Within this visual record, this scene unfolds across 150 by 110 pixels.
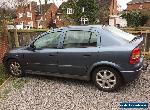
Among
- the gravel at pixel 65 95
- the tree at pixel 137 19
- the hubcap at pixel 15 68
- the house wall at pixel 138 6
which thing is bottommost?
the gravel at pixel 65 95

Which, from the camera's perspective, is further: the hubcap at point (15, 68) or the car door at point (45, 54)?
the hubcap at point (15, 68)

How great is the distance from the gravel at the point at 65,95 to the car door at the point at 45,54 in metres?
0.47

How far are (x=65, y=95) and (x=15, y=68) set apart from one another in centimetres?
232

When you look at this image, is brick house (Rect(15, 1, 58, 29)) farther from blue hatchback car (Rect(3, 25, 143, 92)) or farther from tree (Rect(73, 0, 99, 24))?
blue hatchback car (Rect(3, 25, 143, 92))

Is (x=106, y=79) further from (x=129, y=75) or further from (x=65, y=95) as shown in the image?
(x=65, y=95)

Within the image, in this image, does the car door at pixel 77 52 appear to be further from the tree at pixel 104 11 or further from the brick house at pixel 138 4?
the brick house at pixel 138 4

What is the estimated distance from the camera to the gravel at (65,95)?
6059mm

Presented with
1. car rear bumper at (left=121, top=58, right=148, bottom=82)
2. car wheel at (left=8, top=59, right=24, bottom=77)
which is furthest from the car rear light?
car wheel at (left=8, top=59, right=24, bottom=77)

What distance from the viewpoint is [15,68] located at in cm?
818

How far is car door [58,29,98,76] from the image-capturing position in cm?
665

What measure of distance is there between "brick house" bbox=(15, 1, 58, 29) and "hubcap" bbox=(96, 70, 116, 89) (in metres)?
45.9

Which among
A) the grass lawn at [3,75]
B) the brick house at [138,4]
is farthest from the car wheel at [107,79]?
the brick house at [138,4]

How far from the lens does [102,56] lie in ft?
21.2

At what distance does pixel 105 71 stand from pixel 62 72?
1.33 metres
